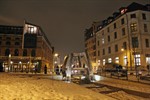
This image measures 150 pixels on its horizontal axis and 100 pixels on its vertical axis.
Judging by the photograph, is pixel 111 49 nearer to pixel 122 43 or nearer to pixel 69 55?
pixel 122 43

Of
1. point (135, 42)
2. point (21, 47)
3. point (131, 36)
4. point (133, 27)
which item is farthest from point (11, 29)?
point (135, 42)

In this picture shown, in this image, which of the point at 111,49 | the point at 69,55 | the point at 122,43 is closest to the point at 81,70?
the point at 69,55

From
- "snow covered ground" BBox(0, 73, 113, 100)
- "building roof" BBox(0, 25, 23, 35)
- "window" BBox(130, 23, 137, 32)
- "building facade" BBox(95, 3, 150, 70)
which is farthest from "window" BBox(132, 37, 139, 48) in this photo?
"building roof" BBox(0, 25, 23, 35)

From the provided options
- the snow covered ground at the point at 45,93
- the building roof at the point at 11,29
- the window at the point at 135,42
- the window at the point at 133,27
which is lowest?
the snow covered ground at the point at 45,93

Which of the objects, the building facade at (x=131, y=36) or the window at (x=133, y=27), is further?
the window at (x=133, y=27)

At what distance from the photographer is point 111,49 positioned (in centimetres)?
4691

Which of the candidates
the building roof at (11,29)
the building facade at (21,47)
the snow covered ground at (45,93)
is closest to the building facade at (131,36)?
the snow covered ground at (45,93)

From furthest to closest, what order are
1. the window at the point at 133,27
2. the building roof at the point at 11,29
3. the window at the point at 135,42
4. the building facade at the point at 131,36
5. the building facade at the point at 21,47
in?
the building roof at the point at 11,29 < the building facade at the point at 21,47 < the window at the point at 133,27 < the window at the point at 135,42 < the building facade at the point at 131,36

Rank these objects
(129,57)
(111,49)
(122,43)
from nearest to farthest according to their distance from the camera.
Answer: (129,57), (122,43), (111,49)

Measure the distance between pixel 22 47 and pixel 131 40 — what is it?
3455 centimetres

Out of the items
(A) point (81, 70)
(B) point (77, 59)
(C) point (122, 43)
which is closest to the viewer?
(A) point (81, 70)

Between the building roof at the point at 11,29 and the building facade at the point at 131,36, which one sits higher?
the building roof at the point at 11,29

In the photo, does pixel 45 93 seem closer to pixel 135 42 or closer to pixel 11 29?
pixel 135 42

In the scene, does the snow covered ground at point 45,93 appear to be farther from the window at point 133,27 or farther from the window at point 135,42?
the window at point 133,27
